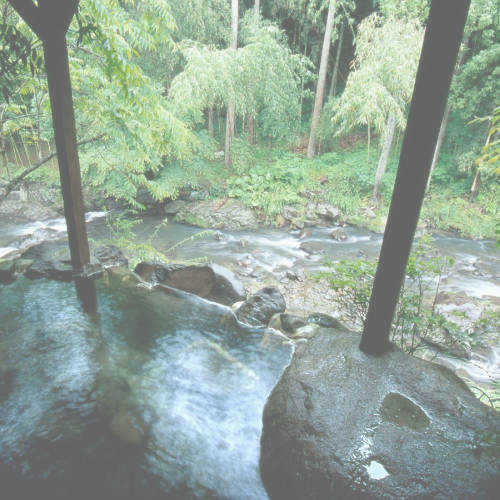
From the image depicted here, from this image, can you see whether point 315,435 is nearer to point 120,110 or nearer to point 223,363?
point 223,363

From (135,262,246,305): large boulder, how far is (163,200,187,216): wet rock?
733 cm

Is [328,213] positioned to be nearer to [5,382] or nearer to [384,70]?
[384,70]

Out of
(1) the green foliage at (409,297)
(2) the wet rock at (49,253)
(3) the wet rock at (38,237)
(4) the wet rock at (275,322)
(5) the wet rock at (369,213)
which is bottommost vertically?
(3) the wet rock at (38,237)

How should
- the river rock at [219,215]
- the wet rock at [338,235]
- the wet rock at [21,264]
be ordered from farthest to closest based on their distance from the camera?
the river rock at [219,215]
the wet rock at [338,235]
the wet rock at [21,264]

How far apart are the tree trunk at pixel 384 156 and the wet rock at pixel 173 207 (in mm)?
7554

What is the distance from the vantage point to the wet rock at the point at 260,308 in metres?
4.31

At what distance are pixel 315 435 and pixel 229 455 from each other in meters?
0.70

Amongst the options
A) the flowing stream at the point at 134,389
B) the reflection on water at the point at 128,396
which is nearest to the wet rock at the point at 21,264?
the flowing stream at the point at 134,389

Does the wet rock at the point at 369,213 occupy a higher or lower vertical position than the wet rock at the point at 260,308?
lower

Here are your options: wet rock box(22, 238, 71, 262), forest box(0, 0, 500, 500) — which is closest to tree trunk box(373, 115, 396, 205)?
forest box(0, 0, 500, 500)

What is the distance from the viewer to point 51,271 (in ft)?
16.5

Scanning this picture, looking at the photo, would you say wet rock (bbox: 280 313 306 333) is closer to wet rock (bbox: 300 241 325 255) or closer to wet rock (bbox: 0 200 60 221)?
wet rock (bbox: 300 241 325 255)

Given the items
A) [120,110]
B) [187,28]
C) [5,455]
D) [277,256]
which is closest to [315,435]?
[5,455]

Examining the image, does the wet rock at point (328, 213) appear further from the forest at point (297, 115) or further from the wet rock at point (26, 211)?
the wet rock at point (26, 211)
